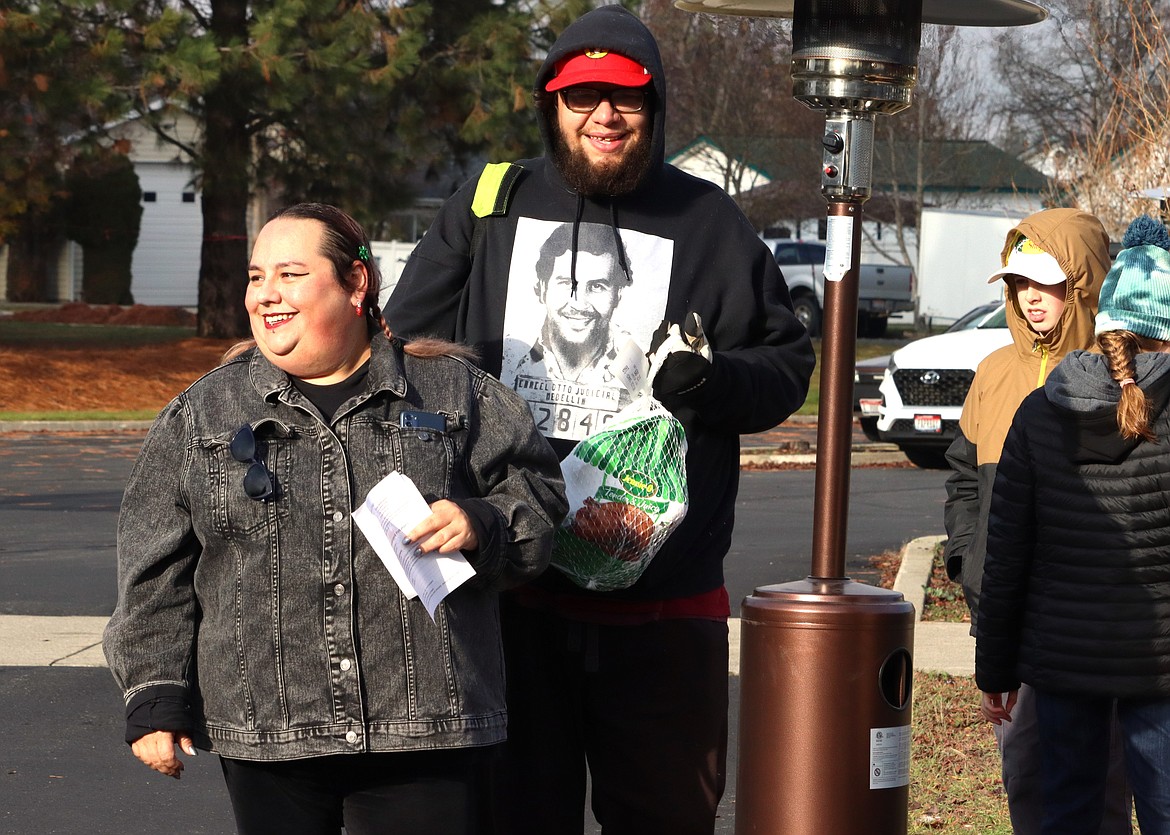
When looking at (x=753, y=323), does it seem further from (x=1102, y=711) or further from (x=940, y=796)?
(x=940, y=796)

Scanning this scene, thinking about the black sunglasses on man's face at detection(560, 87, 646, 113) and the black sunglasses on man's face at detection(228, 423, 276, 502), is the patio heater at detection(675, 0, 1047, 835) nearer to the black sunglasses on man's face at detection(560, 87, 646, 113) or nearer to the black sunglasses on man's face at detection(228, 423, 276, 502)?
the black sunglasses on man's face at detection(560, 87, 646, 113)

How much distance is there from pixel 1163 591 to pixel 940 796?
192 centimetres

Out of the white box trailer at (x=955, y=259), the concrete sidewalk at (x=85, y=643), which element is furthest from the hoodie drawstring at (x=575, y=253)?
the white box trailer at (x=955, y=259)

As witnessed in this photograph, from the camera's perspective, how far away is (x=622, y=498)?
3311 mm

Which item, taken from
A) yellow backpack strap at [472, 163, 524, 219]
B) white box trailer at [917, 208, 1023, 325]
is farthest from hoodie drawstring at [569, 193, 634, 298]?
white box trailer at [917, 208, 1023, 325]

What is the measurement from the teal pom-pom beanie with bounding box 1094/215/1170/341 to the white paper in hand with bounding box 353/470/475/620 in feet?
5.93

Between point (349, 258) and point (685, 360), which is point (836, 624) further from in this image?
point (349, 258)

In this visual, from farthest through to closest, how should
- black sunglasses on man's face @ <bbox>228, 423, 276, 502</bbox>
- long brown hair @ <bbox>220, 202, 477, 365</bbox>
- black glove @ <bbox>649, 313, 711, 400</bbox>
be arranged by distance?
black glove @ <bbox>649, 313, 711, 400</bbox>, long brown hair @ <bbox>220, 202, 477, 365</bbox>, black sunglasses on man's face @ <bbox>228, 423, 276, 502</bbox>

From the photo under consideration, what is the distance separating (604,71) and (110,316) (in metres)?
35.2

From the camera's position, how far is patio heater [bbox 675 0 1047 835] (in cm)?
344

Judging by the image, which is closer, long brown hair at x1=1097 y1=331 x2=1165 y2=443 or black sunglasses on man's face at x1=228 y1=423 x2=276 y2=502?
black sunglasses on man's face at x1=228 y1=423 x2=276 y2=502

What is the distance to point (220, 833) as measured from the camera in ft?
16.7

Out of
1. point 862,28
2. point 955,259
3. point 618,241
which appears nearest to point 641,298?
point 618,241

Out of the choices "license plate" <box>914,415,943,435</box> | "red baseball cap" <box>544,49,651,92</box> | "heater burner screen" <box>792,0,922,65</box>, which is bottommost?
"license plate" <box>914,415,943,435</box>
